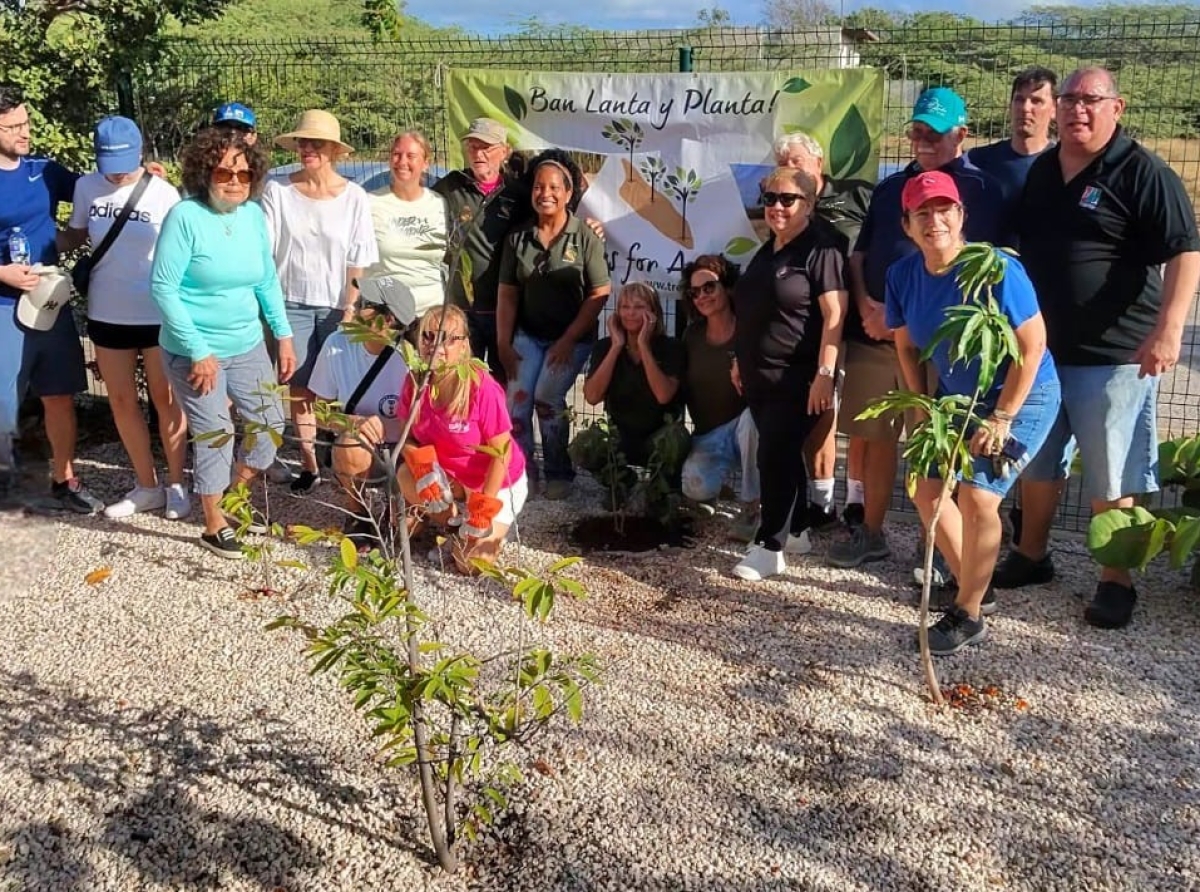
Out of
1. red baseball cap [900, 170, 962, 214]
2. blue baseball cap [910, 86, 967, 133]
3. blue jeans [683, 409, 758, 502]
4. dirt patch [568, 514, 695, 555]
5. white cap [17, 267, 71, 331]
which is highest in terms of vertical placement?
blue baseball cap [910, 86, 967, 133]

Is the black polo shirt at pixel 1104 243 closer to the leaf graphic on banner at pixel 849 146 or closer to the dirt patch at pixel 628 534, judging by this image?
the leaf graphic on banner at pixel 849 146

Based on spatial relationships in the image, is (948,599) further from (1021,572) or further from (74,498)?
(74,498)

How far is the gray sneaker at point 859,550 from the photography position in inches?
195

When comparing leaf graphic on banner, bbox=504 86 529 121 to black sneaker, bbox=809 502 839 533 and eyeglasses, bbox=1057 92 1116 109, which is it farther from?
eyeglasses, bbox=1057 92 1116 109

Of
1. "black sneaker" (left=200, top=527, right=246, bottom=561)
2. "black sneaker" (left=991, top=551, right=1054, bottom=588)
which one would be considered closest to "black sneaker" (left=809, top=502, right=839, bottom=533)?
"black sneaker" (left=991, top=551, right=1054, bottom=588)

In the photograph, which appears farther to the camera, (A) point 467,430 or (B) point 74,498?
(B) point 74,498

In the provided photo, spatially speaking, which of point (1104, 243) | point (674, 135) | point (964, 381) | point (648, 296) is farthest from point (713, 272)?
point (1104, 243)

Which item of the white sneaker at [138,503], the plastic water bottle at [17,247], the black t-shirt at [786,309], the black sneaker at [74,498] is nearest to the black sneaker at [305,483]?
the white sneaker at [138,503]

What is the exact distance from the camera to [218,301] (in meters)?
4.89

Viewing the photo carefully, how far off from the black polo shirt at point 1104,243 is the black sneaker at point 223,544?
3.67 m

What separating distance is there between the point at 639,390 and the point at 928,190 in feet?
6.79

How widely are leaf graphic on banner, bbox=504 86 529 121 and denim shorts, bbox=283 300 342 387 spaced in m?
1.60

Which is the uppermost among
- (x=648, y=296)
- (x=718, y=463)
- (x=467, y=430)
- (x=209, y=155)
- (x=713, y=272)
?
(x=209, y=155)

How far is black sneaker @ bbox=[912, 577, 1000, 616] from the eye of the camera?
14.5 feet
